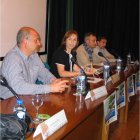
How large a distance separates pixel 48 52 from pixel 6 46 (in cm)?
109

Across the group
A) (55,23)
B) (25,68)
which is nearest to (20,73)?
(25,68)

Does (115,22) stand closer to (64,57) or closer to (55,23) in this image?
(55,23)

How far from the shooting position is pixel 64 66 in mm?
3174

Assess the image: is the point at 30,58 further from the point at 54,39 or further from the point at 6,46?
the point at 54,39

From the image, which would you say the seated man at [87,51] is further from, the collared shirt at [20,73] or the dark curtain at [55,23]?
the collared shirt at [20,73]

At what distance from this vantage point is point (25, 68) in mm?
2355

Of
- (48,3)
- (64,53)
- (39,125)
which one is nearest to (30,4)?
(48,3)

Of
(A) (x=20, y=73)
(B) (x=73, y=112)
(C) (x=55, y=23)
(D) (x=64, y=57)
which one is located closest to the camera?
(B) (x=73, y=112)

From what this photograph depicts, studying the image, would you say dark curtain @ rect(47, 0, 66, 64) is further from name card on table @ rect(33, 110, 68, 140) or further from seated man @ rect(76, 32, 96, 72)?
name card on table @ rect(33, 110, 68, 140)

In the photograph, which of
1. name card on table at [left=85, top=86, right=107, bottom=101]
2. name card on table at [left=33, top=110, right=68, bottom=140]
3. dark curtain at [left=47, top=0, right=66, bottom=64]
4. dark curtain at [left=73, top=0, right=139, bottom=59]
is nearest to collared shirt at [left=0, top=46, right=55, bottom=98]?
name card on table at [left=85, top=86, right=107, bottom=101]

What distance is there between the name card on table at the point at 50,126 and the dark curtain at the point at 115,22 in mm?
3761

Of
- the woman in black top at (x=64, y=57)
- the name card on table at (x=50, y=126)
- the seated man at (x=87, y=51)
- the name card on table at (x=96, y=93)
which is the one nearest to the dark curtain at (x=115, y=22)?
the seated man at (x=87, y=51)

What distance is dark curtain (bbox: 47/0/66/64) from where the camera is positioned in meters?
4.47

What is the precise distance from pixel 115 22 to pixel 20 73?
411cm
